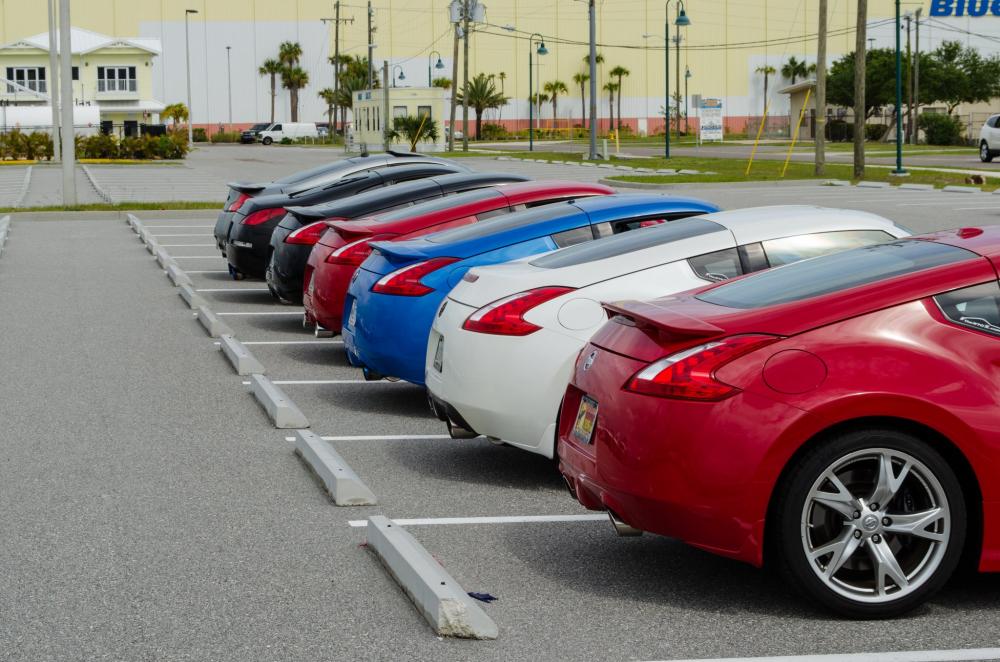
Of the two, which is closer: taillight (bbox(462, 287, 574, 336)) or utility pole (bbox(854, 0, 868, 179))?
taillight (bbox(462, 287, 574, 336))

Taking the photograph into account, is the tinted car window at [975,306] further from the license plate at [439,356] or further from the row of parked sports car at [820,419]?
the license plate at [439,356]

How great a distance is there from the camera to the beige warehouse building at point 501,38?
111 metres

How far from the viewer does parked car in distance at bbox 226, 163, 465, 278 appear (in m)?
15.7

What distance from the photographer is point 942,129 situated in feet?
263

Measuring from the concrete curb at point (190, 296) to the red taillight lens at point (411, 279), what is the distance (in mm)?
6078

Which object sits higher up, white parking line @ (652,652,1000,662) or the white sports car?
the white sports car

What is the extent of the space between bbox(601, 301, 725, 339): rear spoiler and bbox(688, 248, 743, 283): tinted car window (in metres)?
1.62

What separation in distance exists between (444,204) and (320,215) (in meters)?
2.35

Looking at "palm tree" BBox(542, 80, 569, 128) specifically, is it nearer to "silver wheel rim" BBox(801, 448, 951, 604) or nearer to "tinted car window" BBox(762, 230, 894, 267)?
"tinted car window" BBox(762, 230, 894, 267)

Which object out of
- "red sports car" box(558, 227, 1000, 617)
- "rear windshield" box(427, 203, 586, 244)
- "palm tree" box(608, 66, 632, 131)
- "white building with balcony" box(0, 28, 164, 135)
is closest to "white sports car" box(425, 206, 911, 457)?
"rear windshield" box(427, 203, 586, 244)

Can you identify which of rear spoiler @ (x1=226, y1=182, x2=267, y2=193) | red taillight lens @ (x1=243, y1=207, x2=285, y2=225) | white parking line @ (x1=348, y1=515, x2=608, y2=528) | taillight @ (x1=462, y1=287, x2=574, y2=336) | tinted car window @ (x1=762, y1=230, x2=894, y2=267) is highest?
rear spoiler @ (x1=226, y1=182, x2=267, y2=193)

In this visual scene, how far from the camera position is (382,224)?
36.7ft

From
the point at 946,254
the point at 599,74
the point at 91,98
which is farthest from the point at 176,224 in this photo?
the point at 599,74

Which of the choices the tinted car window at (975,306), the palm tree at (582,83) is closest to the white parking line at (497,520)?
the tinted car window at (975,306)
